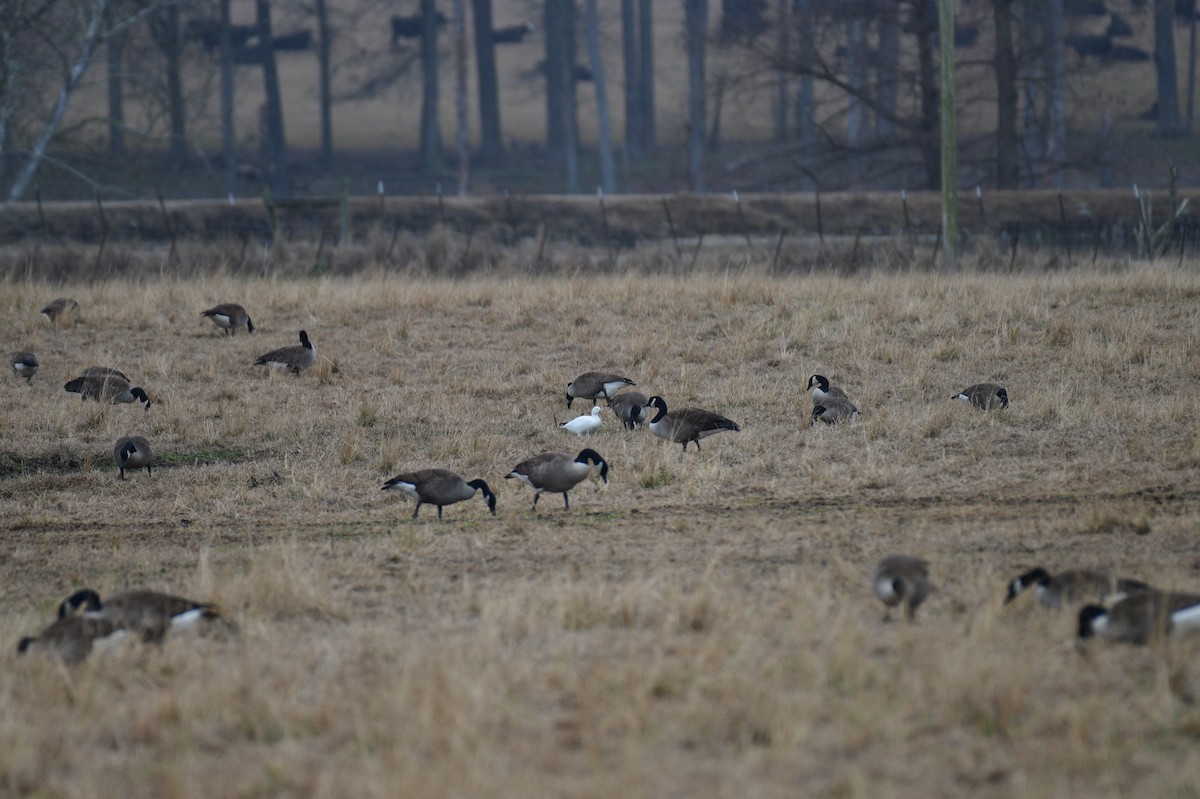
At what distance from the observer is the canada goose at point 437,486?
964cm

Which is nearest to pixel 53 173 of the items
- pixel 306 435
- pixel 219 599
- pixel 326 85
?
pixel 326 85

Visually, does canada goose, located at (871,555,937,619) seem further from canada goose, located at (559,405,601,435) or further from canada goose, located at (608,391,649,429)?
canada goose, located at (608,391,649,429)

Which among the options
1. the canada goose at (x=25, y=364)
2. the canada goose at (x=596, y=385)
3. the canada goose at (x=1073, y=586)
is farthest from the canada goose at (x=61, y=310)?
the canada goose at (x=1073, y=586)

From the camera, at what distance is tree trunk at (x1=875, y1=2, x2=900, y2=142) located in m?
33.8

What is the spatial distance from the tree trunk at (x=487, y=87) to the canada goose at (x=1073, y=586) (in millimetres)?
54212

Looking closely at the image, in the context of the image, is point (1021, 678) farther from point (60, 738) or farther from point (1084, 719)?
point (60, 738)

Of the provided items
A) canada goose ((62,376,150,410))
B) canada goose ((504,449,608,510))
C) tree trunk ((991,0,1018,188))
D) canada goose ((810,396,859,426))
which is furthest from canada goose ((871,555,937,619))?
tree trunk ((991,0,1018,188))

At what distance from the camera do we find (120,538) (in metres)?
9.55

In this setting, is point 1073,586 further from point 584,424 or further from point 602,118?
point 602,118

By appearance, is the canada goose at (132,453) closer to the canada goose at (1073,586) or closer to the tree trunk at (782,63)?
the canada goose at (1073,586)

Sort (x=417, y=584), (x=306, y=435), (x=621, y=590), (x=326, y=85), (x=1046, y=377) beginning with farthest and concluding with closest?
(x=326, y=85) < (x=1046, y=377) < (x=306, y=435) < (x=417, y=584) < (x=621, y=590)

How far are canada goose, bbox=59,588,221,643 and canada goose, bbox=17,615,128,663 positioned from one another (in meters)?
0.16

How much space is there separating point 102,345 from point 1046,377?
1209 centimetres

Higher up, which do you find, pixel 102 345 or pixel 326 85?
pixel 326 85
